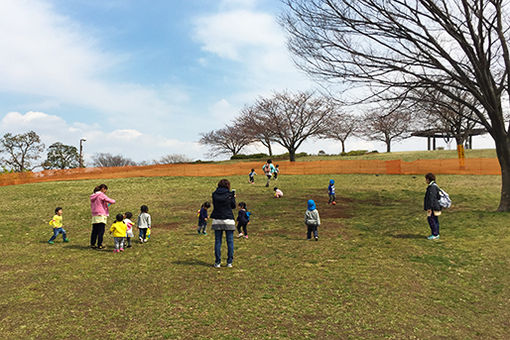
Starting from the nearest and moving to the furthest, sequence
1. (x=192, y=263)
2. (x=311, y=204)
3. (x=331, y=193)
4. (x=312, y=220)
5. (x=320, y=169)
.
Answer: (x=192, y=263) → (x=311, y=204) → (x=312, y=220) → (x=331, y=193) → (x=320, y=169)

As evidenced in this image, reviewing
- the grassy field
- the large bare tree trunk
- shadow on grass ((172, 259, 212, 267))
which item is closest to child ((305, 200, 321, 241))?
the grassy field

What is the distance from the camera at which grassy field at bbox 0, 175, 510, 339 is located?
5.17 metres

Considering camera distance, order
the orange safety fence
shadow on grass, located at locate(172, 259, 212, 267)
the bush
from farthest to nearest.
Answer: the bush, the orange safety fence, shadow on grass, located at locate(172, 259, 212, 267)

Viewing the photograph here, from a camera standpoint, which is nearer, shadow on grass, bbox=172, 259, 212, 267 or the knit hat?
shadow on grass, bbox=172, 259, 212, 267

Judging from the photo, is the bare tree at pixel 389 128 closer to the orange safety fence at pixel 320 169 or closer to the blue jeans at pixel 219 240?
the orange safety fence at pixel 320 169

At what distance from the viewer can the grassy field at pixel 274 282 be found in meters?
5.17

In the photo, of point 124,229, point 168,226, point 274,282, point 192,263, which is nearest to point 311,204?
point 274,282

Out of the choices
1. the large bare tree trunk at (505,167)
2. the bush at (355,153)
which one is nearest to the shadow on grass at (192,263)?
the large bare tree trunk at (505,167)

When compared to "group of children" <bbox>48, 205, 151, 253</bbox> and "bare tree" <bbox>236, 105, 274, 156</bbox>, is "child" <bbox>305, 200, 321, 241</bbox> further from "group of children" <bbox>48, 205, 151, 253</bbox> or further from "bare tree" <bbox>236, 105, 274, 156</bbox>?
"bare tree" <bbox>236, 105, 274, 156</bbox>

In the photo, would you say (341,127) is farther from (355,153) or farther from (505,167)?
(505,167)

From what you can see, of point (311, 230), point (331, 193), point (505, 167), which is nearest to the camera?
point (311, 230)

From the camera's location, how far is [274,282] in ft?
22.8

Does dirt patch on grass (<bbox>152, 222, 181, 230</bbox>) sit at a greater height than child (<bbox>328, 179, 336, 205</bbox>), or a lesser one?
Answer: lesser

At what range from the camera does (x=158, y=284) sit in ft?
22.7
